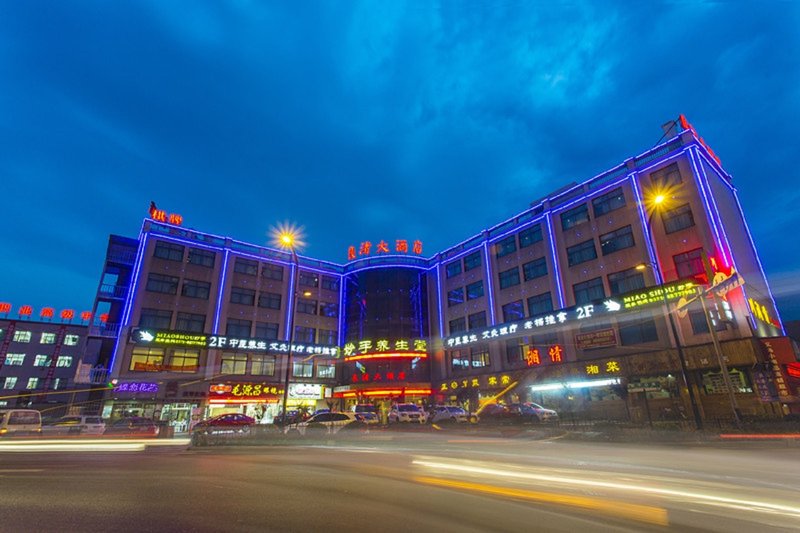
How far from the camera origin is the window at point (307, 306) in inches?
2083

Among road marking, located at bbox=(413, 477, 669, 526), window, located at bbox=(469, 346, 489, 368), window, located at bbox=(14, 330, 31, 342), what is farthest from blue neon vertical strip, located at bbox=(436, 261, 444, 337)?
window, located at bbox=(14, 330, 31, 342)

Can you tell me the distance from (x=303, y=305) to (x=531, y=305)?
28.7 m

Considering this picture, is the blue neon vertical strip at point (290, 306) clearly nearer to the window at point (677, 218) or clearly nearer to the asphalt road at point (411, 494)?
the asphalt road at point (411, 494)

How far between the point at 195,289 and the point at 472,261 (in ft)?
105

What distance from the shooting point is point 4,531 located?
17.4 ft

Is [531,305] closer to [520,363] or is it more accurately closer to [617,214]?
[520,363]

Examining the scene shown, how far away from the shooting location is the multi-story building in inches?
1122

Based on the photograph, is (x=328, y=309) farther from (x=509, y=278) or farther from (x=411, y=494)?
(x=411, y=494)

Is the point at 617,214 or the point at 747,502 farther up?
the point at 617,214

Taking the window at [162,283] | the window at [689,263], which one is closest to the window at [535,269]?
the window at [689,263]

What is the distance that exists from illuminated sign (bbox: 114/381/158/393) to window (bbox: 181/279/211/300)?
9707mm

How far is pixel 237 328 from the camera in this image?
47.2m

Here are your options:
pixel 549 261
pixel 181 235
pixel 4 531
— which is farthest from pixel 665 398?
pixel 181 235

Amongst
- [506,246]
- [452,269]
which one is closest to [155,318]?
[452,269]
